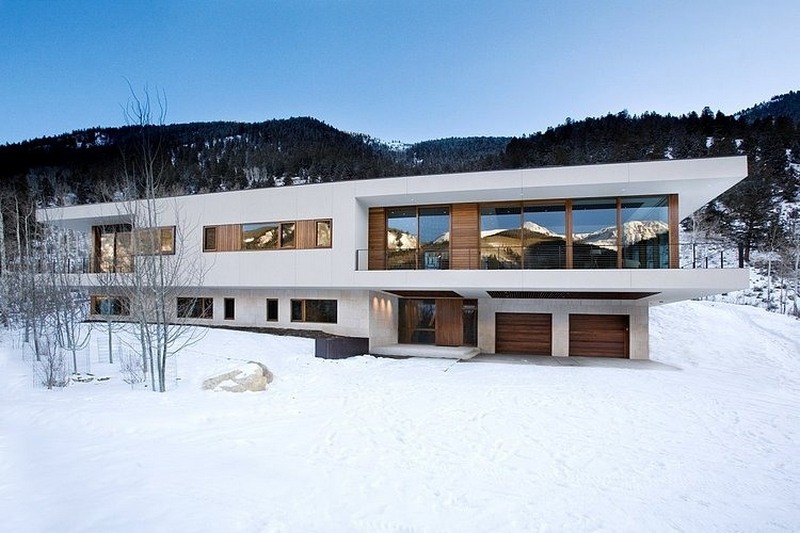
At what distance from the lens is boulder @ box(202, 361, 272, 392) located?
8.11m

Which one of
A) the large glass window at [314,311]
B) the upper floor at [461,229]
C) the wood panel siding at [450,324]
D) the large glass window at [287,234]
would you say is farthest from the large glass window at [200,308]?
the wood panel siding at [450,324]

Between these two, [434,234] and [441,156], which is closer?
[434,234]

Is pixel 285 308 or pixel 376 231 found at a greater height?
pixel 376 231

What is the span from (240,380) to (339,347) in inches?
188

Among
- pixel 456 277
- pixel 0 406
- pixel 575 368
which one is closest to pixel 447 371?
pixel 456 277

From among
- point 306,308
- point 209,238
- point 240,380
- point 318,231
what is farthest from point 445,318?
point 240,380

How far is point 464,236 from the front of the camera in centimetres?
1432

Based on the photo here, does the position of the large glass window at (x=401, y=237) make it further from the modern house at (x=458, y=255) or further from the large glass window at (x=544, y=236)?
the large glass window at (x=544, y=236)

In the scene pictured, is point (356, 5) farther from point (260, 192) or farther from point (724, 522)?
point (724, 522)

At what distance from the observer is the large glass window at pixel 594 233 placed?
42.1 ft

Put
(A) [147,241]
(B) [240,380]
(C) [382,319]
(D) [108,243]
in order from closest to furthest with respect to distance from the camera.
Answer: (A) [147,241]
(B) [240,380]
(C) [382,319]
(D) [108,243]

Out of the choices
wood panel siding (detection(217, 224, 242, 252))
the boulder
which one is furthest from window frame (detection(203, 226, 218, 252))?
the boulder

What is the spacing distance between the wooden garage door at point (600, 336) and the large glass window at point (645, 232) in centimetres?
359

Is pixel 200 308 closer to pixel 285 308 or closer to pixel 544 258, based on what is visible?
pixel 285 308
